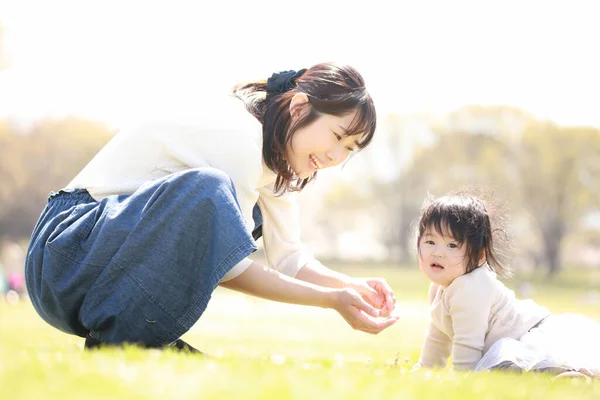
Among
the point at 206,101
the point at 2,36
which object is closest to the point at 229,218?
the point at 206,101

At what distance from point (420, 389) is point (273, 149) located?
147cm

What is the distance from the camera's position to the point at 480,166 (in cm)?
3353

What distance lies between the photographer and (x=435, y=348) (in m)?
3.58

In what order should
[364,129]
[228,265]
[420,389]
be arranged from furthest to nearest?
[364,129] < [228,265] < [420,389]

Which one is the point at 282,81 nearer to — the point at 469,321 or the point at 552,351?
the point at 469,321

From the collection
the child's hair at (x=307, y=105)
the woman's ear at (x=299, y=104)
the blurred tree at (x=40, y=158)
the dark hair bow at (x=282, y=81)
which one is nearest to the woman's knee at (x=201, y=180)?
the child's hair at (x=307, y=105)

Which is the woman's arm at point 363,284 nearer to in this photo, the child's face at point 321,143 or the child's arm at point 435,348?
the child's arm at point 435,348

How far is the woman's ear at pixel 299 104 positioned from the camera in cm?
320

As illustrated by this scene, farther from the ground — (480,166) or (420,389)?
(420,389)

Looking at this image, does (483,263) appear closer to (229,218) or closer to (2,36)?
(229,218)

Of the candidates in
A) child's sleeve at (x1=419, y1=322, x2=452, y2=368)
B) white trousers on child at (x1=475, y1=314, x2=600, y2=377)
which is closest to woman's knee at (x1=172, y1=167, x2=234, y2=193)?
white trousers on child at (x1=475, y1=314, x2=600, y2=377)

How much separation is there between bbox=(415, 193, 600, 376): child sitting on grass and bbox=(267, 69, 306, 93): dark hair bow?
908 millimetres

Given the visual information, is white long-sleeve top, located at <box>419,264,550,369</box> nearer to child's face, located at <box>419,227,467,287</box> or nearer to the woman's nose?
child's face, located at <box>419,227,467,287</box>

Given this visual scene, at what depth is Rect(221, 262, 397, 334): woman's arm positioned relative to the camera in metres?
2.71
